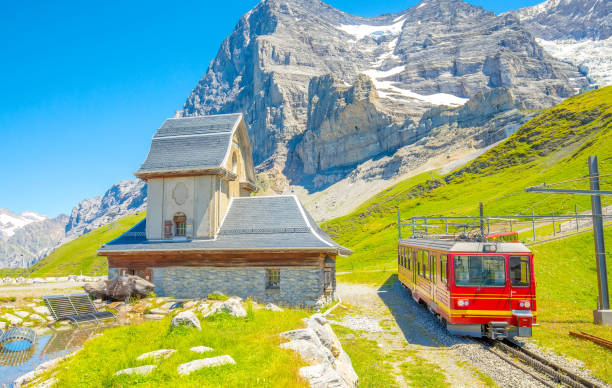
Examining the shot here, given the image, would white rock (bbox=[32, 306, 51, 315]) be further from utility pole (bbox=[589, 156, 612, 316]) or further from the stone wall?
utility pole (bbox=[589, 156, 612, 316])

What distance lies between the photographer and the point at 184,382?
7.16m

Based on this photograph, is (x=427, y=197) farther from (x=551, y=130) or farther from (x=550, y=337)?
(x=550, y=337)

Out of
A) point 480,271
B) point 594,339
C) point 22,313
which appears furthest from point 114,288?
point 594,339

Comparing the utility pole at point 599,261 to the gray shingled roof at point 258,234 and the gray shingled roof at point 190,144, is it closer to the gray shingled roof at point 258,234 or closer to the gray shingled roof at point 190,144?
the gray shingled roof at point 258,234

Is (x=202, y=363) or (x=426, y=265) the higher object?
(x=426, y=265)

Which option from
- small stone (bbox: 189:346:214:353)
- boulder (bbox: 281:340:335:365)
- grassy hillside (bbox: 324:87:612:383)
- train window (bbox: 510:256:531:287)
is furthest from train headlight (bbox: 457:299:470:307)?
small stone (bbox: 189:346:214:353)

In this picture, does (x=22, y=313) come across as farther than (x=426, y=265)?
No

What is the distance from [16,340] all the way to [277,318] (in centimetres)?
1077

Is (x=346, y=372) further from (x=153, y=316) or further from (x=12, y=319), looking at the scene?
(x=12, y=319)

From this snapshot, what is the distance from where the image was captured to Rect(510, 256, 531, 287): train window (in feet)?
47.2

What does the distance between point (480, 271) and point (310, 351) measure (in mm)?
8766

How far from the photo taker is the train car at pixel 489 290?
1405 centimetres

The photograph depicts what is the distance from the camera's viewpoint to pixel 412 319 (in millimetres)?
18922

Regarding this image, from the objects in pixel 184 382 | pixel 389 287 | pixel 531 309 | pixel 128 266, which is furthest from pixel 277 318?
pixel 389 287
